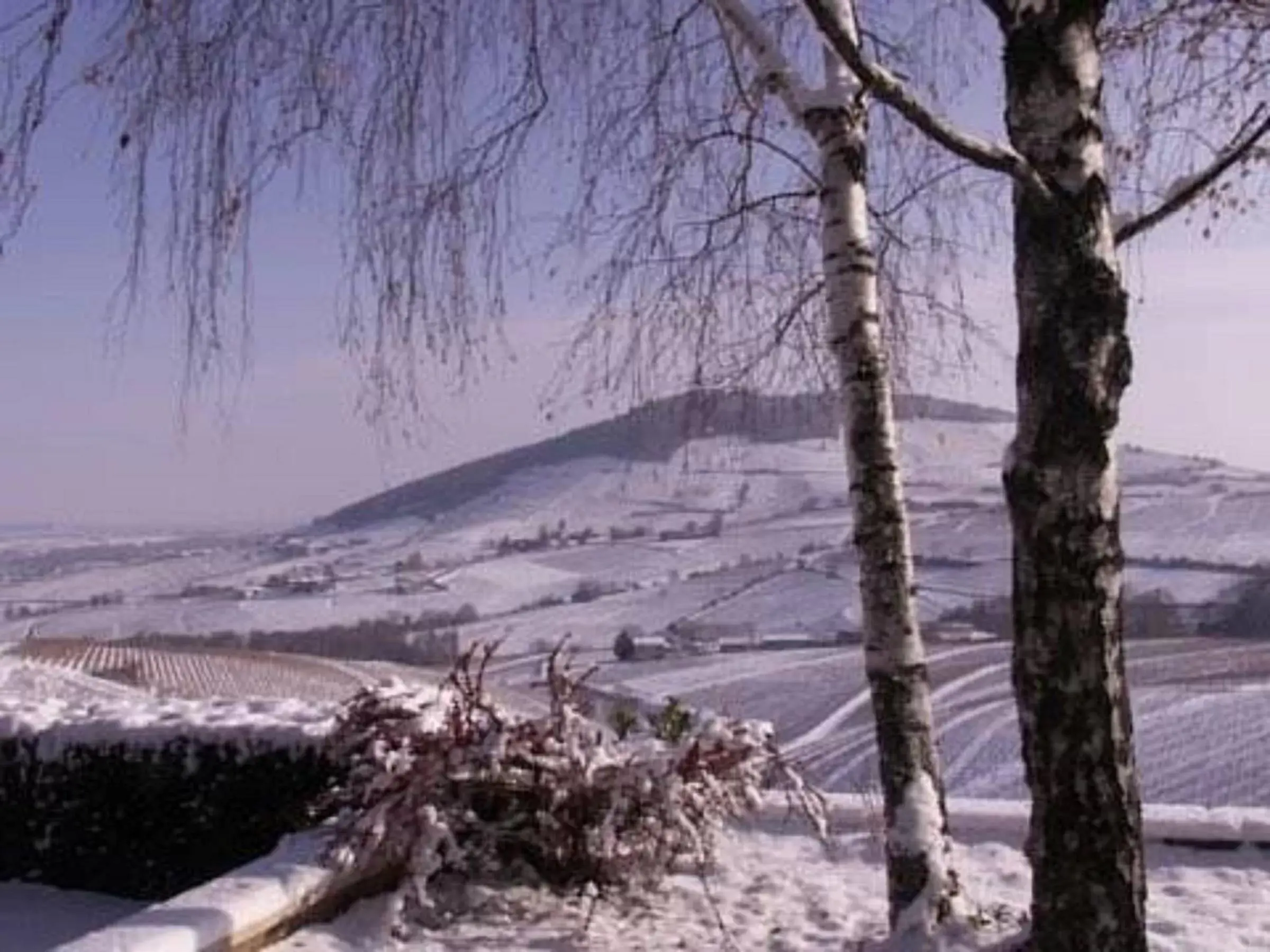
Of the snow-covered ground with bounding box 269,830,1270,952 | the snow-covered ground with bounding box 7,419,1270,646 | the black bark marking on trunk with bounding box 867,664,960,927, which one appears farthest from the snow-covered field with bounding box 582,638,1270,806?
the snow-covered ground with bounding box 7,419,1270,646

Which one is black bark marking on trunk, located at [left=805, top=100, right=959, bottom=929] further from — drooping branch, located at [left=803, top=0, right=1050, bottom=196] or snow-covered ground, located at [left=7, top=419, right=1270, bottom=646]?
snow-covered ground, located at [left=7, top=419, right=1270, bottom=646]

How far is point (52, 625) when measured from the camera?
166 feet

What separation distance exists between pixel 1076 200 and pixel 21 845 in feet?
19.6

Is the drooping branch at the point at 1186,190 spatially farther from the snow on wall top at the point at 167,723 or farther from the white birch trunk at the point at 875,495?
the snow on wall top at the point at 167,723

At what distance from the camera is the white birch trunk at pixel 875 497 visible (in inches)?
212

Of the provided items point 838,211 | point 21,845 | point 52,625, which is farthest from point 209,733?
point 52,625

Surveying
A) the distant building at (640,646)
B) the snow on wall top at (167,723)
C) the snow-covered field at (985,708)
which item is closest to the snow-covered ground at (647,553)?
the distant building at (640,646)

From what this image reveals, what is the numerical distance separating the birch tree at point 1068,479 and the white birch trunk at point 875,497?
1540 mm

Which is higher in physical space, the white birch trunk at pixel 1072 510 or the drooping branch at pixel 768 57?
the drooping branch at pixel 768 57

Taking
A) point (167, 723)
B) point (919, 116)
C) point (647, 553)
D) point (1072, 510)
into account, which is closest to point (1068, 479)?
point (1072, 510)

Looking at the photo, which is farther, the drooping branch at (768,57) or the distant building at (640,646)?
the distant building at (640,646)

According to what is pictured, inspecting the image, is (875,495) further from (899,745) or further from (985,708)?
(985,708)

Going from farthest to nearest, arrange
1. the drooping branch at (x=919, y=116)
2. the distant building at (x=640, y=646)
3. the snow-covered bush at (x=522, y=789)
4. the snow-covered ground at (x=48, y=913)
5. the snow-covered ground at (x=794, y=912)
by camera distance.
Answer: the distant building at (x=640, y=646) < the snow-covered ground at (x=48, y=913) < the snow-covered bush at (x=522, y=789) < the snow-covered ground at (x=794, y=912) < the drooping branch at (x=919, y=116)

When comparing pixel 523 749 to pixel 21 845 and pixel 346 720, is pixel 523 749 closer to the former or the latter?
pixel 346 720
